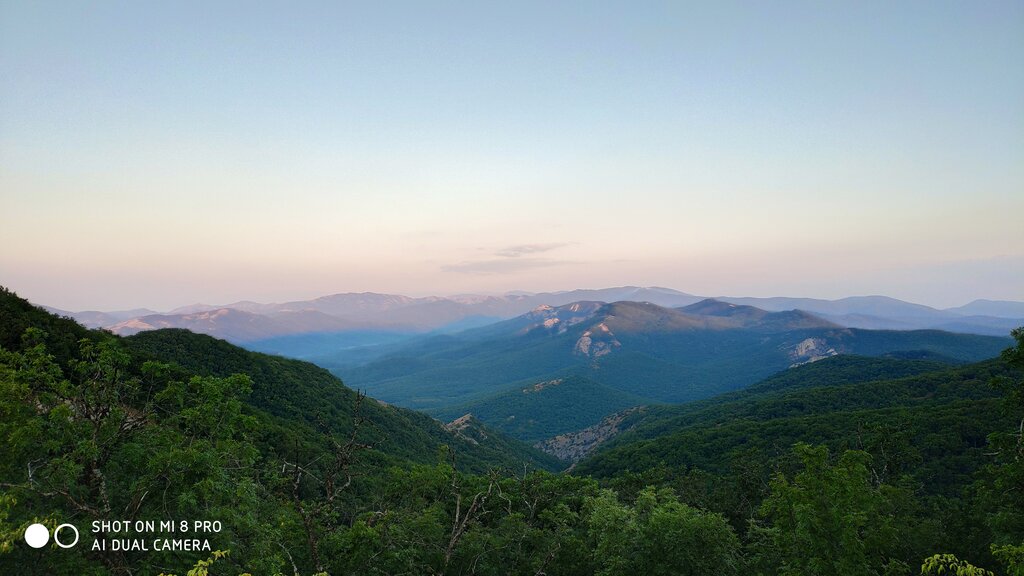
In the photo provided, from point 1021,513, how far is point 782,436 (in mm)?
83535

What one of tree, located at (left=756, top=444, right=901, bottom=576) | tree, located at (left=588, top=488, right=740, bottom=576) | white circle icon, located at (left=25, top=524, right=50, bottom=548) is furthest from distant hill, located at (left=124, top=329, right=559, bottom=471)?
white circle icon, located at (left=25, top=524, right=50, bottom=548)

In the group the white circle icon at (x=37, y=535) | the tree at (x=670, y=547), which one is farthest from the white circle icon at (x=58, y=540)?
the tree at (x=670, y=547)

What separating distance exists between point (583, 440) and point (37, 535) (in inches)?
7211

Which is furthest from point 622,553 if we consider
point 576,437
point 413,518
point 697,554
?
point 576,437

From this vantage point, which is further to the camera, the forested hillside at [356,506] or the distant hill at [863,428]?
the distant hill at [863,428]

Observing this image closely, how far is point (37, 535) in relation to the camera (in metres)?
12.8

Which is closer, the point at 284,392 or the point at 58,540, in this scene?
the point at 58,540

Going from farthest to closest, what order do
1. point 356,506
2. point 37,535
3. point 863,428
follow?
point 863,428 < point 356,506 < point 37,535

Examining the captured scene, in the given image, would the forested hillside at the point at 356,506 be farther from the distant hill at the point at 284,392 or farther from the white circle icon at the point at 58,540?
the distant hill at the point at 284,392

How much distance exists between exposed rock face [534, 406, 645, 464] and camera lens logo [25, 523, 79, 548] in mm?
167189

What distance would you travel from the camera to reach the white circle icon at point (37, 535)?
40.4 feet

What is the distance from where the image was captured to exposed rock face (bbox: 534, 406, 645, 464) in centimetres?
17300

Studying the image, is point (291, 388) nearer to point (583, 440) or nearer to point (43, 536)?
point (43, 536)

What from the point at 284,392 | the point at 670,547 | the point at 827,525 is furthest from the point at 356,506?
the point at 284,392
